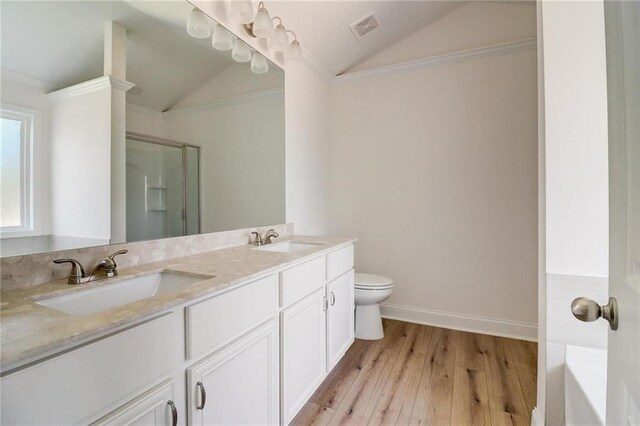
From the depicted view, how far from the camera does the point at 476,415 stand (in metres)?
1.53

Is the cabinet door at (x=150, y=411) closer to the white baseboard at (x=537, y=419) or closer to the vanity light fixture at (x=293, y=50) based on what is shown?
the white baseboard at (x=537, y=419)

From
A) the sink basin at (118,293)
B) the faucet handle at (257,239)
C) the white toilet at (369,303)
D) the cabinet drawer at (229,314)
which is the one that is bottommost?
the white toilet at (369,303)

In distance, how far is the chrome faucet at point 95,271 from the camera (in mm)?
958

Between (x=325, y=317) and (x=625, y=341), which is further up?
(x=625, y=341)

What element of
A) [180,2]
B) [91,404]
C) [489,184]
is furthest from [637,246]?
[489,184]

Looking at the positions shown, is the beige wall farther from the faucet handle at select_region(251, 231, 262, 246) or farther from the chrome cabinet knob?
the chrome cabinet knob

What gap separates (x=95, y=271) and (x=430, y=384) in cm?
186

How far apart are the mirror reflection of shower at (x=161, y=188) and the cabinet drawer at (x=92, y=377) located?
2.08 feet

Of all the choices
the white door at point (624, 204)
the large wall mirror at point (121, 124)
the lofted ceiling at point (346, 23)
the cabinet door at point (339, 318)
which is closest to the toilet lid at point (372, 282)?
the cabinet door at point (339, 318)

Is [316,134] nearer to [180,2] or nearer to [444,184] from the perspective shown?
[444,184]

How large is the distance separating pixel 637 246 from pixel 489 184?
2.17m

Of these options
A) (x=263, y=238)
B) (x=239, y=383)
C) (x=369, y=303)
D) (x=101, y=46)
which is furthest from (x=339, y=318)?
(x=101, y=46)

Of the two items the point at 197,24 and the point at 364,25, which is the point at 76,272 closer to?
the point at 197,24

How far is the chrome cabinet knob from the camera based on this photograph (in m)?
0.55
